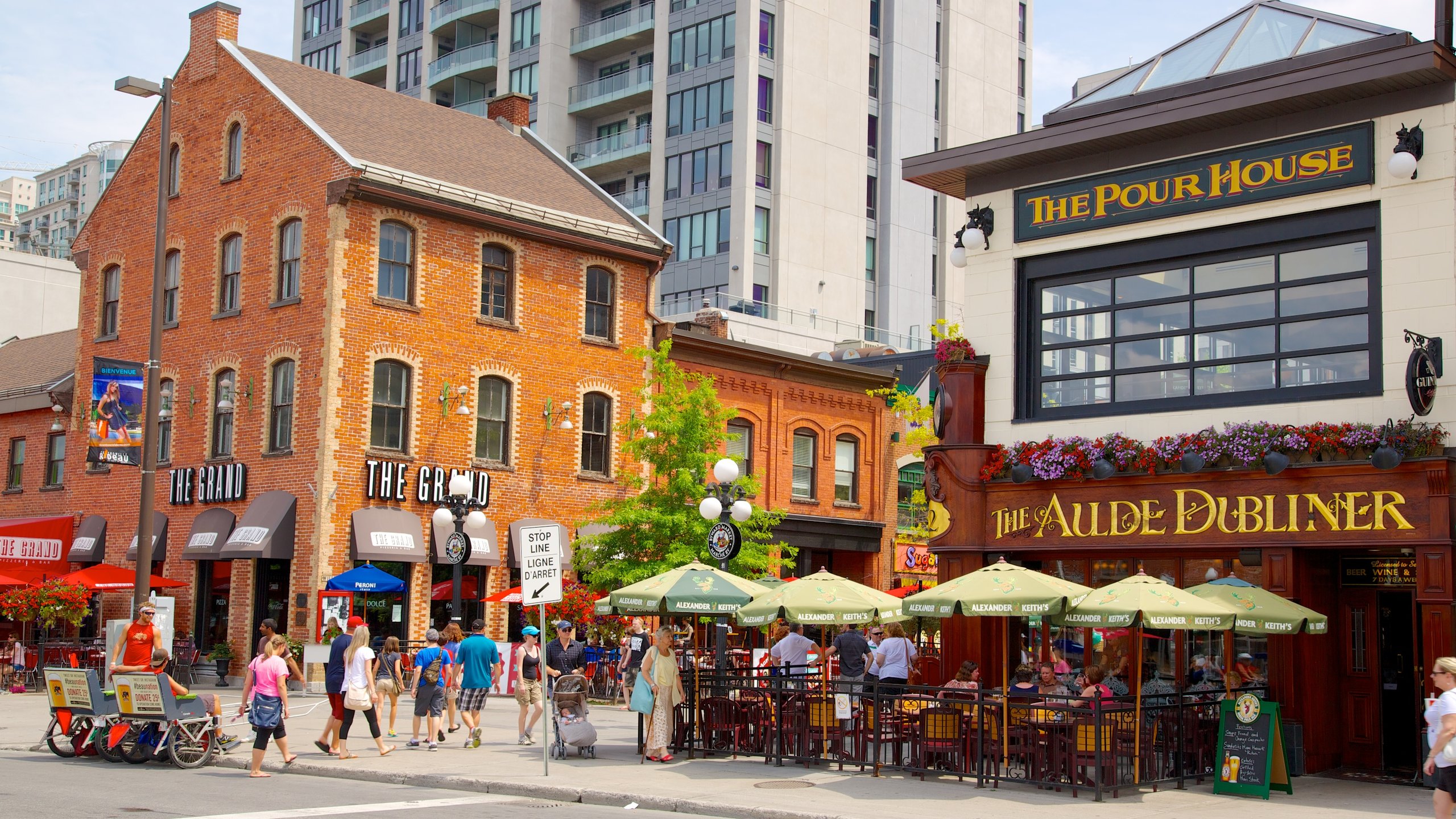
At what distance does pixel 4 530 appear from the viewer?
114ft

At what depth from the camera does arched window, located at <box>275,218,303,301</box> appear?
30734mm

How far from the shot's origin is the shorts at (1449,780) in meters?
10.9

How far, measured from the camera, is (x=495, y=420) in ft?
105

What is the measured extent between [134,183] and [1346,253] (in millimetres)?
29416

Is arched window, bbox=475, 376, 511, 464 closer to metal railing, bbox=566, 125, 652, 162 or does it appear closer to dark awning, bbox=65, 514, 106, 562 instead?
dark awning, bbox=65, 514, 106, 562

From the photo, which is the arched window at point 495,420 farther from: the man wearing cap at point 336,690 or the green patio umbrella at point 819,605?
the green patio umbrella at point 819,605

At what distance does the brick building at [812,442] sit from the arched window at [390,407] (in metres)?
7.13

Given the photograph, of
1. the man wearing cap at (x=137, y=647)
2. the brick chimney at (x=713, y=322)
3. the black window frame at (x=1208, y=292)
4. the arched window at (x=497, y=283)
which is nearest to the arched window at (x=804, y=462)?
the brick chimney at (x=713, y=322)

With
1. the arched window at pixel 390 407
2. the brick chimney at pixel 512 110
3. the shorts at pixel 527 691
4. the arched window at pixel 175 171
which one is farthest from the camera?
the brick chimney at pixel 512 110

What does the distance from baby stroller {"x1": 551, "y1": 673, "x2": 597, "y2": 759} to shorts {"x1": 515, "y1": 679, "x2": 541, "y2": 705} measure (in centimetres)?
106

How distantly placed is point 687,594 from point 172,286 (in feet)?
70.7

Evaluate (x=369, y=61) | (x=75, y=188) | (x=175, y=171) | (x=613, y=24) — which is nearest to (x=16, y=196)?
(x=75, y=188)

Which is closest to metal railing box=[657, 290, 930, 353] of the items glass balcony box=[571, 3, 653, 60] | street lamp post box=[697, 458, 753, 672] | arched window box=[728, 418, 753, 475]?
glass balcony box=[571, 3, 653, 60]

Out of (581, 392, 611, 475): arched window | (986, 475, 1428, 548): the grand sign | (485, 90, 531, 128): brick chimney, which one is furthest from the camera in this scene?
(485, 90, 531, 128): brick chimney
